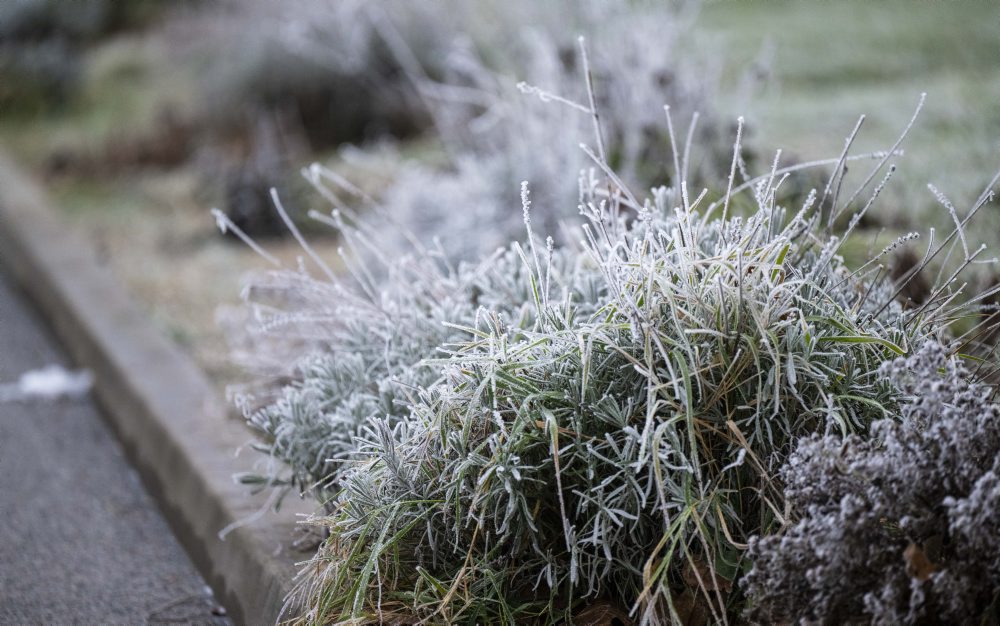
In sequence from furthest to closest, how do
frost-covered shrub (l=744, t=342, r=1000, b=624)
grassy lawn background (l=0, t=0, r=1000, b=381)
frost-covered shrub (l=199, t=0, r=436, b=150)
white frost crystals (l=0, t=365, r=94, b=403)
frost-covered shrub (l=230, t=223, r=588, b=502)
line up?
frost-covered shrub (l=199, t=0, r=436, b=150), grassy lawn background (l=0, t=0, r=1000, b=381), white frost crystals (l=0, t=365, r=94, b=403), frost-covered shrub (l=230, t=223, r=588, b=502), frost-covered shrub (l=744, t=342, r=1000, b=624)

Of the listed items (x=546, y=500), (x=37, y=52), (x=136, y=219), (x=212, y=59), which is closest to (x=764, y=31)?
(x=212, y=59)

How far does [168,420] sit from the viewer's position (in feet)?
14.0

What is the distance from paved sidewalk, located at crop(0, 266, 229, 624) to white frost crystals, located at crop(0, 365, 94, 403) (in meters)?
0.07

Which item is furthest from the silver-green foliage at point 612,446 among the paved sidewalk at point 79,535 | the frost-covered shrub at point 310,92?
the frost-covered shrub at point 310,92

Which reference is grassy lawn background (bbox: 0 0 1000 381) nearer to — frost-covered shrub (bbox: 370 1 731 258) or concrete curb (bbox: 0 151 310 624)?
concrete curb (bbox: 0 151 310 624)

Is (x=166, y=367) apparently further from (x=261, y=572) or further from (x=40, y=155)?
(x=40, y=155)

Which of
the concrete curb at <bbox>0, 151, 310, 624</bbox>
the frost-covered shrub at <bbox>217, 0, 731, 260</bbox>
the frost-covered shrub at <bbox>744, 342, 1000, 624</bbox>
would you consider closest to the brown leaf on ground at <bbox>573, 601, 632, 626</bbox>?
the frost-covered shrub at <bbox>744, 342, 1000, 624</bbox>

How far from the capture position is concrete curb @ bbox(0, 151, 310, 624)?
3.15 meters

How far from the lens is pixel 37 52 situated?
11781mm

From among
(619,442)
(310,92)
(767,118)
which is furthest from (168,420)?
(310,92)

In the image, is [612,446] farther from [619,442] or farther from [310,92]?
[310,92]

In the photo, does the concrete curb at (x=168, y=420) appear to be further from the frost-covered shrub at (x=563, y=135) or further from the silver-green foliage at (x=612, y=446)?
the frost-covered shrub at (x=563, y=135)

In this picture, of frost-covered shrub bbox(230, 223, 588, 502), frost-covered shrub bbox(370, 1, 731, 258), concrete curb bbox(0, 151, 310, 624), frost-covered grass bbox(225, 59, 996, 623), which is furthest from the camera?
frost-covered shrub bbox(370, 1, 731, 258)

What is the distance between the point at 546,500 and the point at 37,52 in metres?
11.1
